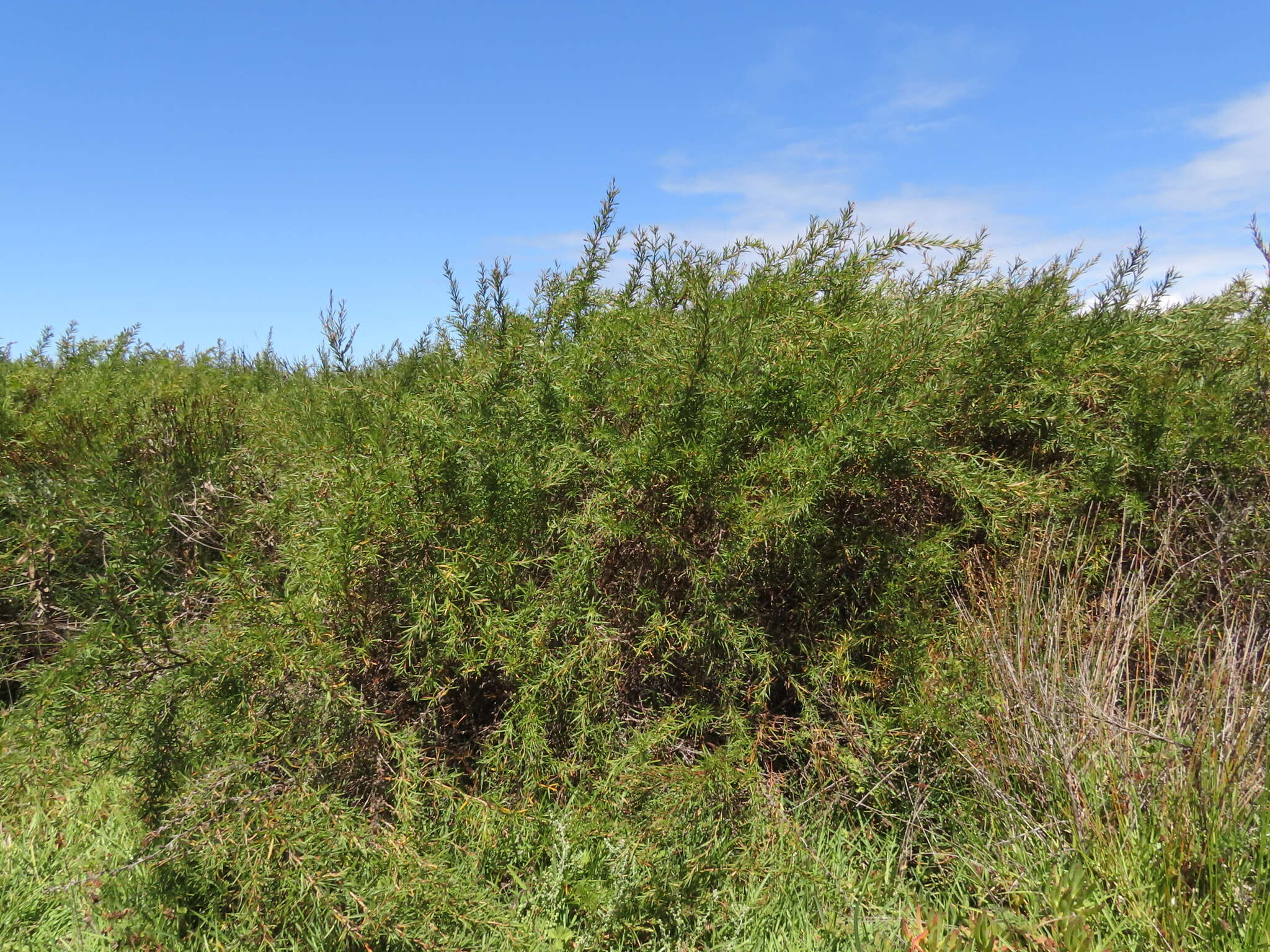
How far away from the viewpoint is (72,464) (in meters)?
2.97

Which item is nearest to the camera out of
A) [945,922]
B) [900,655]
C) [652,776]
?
[945,922]

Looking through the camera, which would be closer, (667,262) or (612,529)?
(612,529)

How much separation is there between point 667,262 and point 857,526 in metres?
1.33

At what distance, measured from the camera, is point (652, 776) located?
2521 millimetres

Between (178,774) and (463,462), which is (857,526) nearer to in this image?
(463,462)

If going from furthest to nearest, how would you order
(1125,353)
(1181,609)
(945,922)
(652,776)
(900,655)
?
1. (1125,353)
2. (1181,609)
3. (900,655)
4. (652,776)
5. (945,922)

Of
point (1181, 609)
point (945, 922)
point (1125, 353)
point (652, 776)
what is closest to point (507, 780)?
point (652, 776)

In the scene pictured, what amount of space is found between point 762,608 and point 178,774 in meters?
2.06

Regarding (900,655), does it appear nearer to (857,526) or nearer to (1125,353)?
(857,526)

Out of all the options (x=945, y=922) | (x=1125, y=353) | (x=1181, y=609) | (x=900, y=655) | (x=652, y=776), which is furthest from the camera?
(x=1125, y=353)

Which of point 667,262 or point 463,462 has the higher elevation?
point 667,262

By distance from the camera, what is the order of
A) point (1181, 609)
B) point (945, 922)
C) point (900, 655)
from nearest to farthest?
point (945, 922), point (900, 655), point (1181, 609)

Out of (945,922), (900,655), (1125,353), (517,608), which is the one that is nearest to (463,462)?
(517,608)

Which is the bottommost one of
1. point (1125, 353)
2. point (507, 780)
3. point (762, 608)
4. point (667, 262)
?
point (507, 780)
